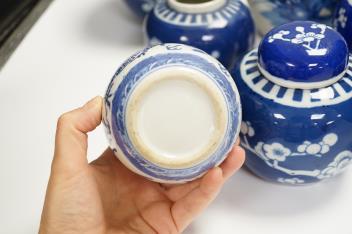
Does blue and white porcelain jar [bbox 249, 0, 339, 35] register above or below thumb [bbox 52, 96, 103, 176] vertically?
below

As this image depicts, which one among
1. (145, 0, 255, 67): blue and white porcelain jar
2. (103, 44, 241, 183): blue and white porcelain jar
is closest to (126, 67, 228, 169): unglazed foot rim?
(103, 44, 241, 183): blue and white porcelain jar

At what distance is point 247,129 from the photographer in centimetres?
64

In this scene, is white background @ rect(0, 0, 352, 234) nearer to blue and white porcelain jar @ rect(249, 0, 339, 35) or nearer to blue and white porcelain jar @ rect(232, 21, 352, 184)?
blue and white porcelain jar @ rect(232, 21, 352, 184)

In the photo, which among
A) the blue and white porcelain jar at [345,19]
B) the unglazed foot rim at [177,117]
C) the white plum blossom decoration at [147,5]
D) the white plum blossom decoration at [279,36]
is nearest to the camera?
the unglazed foot rim at [177,117]

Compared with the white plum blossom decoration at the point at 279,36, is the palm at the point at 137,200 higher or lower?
lower

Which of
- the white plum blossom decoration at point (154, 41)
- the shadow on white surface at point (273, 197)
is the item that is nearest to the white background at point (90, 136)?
the shadow on white surface at point (273, 197)

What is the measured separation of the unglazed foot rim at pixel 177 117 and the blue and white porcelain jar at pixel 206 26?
0.29 metres

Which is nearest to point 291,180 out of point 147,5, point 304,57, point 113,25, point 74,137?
point 304,57

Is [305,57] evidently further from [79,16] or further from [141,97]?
[79,16]

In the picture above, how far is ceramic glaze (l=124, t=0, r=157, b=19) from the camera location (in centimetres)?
96

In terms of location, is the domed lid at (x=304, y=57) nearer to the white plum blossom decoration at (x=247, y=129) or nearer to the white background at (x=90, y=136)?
the white plum blossom decoration at (x=247, y=129)

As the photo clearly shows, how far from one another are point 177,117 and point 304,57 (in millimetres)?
176

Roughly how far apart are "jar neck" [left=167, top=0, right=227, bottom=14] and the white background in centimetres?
20

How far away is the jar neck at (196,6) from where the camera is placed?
80 cm
